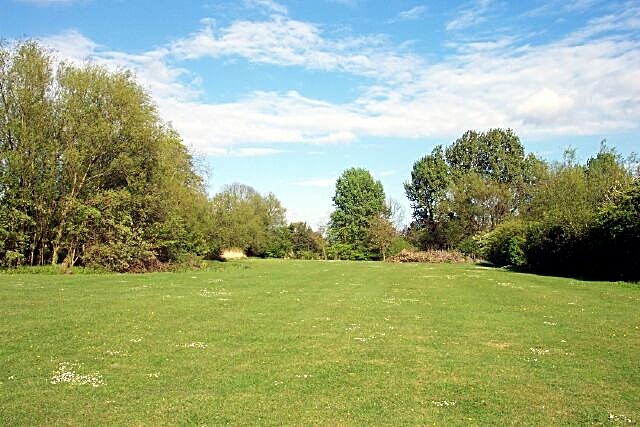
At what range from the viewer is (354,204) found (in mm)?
111438

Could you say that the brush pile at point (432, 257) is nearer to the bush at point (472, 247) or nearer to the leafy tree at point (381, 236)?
the bush at point (472, 247)

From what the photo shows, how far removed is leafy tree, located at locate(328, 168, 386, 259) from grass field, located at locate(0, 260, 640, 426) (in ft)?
272

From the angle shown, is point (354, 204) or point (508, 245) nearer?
point (508, 245)

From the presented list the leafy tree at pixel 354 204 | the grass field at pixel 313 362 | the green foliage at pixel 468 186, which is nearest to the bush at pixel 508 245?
the green foliage at pixel 468 186

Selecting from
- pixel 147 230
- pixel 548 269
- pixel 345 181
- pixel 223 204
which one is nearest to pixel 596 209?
pixel 548 269

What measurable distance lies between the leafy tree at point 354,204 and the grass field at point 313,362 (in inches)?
→ 3261

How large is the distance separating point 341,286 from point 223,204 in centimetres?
5774

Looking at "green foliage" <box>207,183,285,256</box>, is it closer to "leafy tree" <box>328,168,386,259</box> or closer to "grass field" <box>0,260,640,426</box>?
"leafy tree" <box>328,168,386,259</box>

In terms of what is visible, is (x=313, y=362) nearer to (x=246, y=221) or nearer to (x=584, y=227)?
(x=584, y=227)

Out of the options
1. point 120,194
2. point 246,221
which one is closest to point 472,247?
point 246,221

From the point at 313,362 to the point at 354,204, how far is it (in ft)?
326

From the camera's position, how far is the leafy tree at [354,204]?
4222 inches

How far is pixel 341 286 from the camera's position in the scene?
33031 mm

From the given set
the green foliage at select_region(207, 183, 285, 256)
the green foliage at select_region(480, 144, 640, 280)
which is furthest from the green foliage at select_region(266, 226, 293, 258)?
the green foliage at select_region(480, 144, 640, 280)
